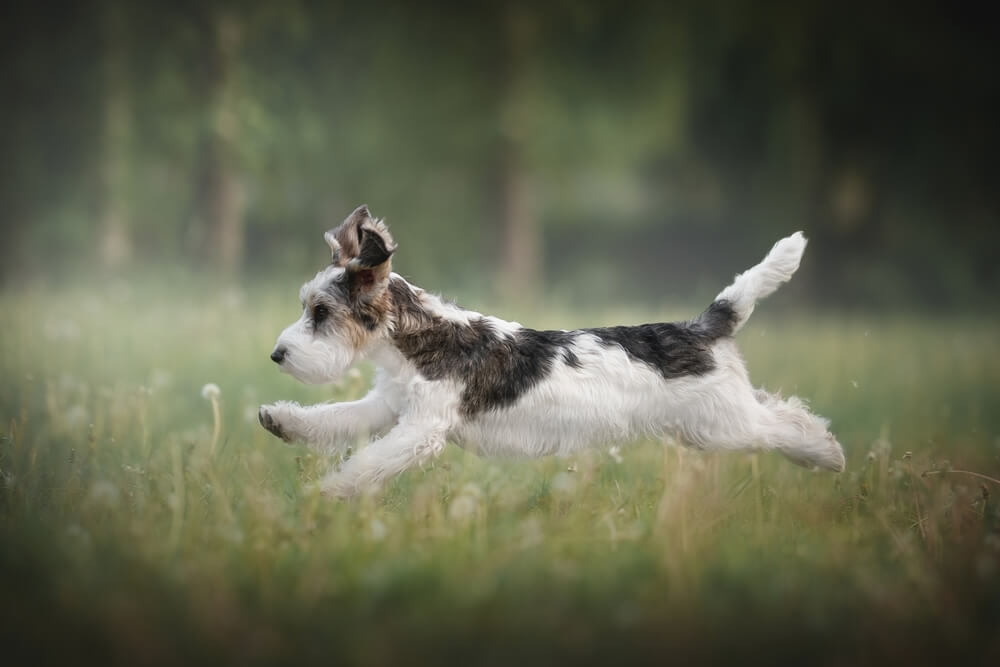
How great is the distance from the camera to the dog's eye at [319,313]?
208 inches

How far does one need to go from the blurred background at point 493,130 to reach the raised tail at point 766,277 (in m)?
12.8

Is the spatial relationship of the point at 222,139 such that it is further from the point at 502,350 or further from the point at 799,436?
the point at 799,436

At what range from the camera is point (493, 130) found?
68.8 ft

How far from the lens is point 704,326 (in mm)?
5859

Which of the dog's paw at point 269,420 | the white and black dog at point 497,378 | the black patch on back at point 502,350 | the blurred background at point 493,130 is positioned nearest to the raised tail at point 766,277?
the white and black dog at point 497,378

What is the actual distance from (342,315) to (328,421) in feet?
2.63

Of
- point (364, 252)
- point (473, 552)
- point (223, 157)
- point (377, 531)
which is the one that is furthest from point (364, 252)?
point (223, 157)

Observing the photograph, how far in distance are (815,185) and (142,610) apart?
21.1 metres

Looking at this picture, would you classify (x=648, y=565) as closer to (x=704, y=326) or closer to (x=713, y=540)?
(x=713, y=540)

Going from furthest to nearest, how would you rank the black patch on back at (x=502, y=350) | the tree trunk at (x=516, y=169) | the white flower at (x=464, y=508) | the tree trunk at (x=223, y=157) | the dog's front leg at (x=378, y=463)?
the tree trunk at (x=516, y=169)
the tree trunk at (x=223, y=157)
the black patch on back at (x=502, y=350)
the dog's front leg at (x=378, y=463)
the white flower at (x=464, y=508)

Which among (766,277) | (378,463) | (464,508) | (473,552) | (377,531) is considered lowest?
(473,552)

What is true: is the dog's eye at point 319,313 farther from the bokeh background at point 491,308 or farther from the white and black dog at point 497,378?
the bokeh background at point 491,308

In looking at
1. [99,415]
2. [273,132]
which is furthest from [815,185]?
[99,415]

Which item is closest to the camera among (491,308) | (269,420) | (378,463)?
(378,463)
